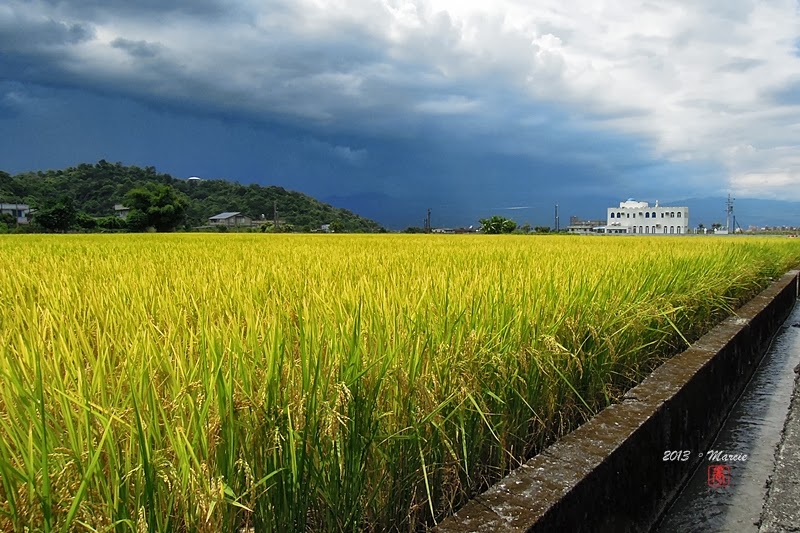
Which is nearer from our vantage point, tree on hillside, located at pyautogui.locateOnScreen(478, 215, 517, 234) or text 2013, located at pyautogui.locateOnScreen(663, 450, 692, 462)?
text 2013, located at pyautogui.locateOnScreen(663, 450, 692, 462)

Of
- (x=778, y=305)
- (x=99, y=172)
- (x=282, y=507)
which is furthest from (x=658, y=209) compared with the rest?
(x=282, y=507)

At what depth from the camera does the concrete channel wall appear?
1.24 m

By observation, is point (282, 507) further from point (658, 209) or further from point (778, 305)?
point (658, 209)

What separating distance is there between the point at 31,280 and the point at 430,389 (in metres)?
2.94

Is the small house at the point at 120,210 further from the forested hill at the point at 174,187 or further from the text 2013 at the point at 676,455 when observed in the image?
the text 2013 at the point at 676,455

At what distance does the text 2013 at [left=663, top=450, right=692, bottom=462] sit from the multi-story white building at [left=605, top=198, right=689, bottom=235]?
300ft

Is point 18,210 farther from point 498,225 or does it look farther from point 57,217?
point 498,225

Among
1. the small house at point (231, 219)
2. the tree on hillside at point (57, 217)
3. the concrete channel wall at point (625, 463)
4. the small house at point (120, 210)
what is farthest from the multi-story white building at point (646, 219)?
the concrete channel wall at point (625, 463)

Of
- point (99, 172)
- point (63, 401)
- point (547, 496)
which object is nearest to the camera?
point (63, 401)

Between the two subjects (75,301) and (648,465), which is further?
(75,301)

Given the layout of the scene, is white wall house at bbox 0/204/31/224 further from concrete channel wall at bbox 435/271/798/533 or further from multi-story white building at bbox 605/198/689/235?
multi-story white building at bbox 605/198/689/235

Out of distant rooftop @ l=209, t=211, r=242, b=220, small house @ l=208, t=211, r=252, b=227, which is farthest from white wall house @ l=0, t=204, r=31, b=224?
distant rooftop @ l=209, t=211, r=242, b=220

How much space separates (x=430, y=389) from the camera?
1.43 m

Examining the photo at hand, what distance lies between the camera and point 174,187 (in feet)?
208
